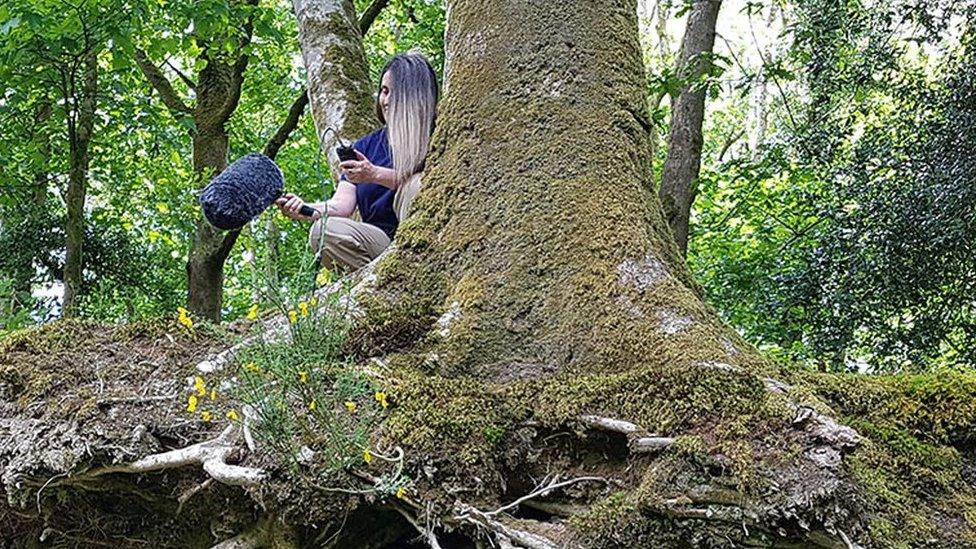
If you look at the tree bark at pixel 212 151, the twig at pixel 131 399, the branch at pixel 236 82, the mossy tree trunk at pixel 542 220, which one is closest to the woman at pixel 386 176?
the mossy tree trunk at pixel 542 220

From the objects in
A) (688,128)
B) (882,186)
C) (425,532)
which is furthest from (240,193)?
(688,128)

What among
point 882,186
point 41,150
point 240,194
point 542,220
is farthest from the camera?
point 41,150

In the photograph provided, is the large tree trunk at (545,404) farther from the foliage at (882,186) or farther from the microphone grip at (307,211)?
the foliage at (882,186)

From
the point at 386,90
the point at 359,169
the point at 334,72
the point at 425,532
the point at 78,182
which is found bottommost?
the point at 425,532

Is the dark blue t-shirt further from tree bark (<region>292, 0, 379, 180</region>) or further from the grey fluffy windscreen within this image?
tree bark (<region>292, 0, 379, 180</region>)

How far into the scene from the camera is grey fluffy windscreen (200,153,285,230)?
10.6 feet

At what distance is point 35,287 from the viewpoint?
10438 millimetres

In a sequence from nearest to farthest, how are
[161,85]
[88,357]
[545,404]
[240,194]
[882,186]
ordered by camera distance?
[545,404], [88,357], [240,194], [882,186], [161,85]

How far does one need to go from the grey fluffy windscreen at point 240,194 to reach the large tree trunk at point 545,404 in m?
0.48

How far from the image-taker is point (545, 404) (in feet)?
8.15

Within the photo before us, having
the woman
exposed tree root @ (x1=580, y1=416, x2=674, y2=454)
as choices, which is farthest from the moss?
exposed tree root @ (x1=580, y1=416, x2=674, y2=454)

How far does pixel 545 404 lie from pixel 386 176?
5.63ft

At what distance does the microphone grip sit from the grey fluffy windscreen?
0.52 feet

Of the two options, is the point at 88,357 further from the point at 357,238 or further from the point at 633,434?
the point at 633,434
